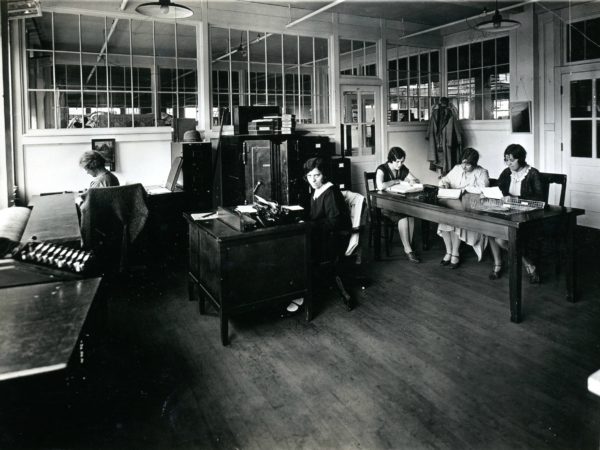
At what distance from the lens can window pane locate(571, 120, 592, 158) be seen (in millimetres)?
6989

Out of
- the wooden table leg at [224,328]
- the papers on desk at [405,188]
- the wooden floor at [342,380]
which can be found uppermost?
the papers on desk at [405,188]

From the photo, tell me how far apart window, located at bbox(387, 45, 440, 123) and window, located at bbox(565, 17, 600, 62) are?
7.76 feet

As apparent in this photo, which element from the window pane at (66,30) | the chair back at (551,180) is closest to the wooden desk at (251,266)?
the chair back at (551,180)

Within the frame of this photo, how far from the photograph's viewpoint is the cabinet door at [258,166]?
20.6ft

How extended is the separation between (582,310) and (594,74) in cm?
429

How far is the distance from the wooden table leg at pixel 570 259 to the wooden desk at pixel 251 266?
7.27 feet

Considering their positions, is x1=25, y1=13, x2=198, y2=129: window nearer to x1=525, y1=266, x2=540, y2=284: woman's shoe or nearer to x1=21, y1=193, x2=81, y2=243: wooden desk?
x1=21, y1=193, x2=81, y2=243: wooden desk

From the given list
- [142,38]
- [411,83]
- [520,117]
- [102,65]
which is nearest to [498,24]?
[520,117]

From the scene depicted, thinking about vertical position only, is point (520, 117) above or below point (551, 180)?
above

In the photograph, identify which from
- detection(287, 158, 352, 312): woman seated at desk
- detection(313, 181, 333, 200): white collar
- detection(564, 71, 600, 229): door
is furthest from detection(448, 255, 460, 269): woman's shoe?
detection(564, 71, 600, 229): door

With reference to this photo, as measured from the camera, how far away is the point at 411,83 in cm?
877

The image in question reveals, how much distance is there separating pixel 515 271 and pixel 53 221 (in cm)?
360

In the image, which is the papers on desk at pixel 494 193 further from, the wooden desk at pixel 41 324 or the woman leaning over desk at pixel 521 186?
the wooden desk at pixel 41 324

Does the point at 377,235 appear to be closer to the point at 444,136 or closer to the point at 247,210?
the point at 247,210
